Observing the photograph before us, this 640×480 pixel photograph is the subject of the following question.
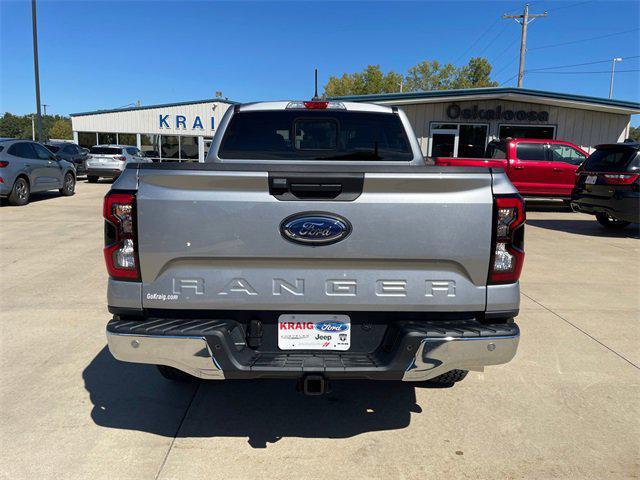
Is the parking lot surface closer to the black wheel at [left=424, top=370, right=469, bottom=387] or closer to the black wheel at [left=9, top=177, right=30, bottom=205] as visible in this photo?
the black wheel at [left=424, top=370, right=469, bottom=387]

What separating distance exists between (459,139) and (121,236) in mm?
18722

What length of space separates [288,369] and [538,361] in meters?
2.56

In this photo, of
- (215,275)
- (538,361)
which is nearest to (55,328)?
(215,275)

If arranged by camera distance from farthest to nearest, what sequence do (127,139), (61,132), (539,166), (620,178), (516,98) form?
1. (61,132)
2. (127,139)
3. (516,98)
4. (539,166)
5. (620,178)

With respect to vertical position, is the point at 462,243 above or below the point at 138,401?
above

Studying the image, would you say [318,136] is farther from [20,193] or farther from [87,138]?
[87,138]

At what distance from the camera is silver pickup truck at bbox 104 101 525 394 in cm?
233

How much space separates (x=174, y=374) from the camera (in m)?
3.39

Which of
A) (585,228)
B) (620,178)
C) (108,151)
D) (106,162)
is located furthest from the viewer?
(108,151)

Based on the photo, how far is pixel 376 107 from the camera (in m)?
3.97

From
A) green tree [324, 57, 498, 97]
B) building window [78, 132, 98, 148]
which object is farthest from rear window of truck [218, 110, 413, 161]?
green tree [324, 57, 498, 97]

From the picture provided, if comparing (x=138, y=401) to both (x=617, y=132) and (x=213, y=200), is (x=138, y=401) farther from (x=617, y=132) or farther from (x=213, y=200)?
(x=617, y=132)

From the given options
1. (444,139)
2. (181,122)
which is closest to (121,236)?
(444,139)

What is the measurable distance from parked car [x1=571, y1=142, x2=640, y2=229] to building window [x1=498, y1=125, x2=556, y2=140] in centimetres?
911
